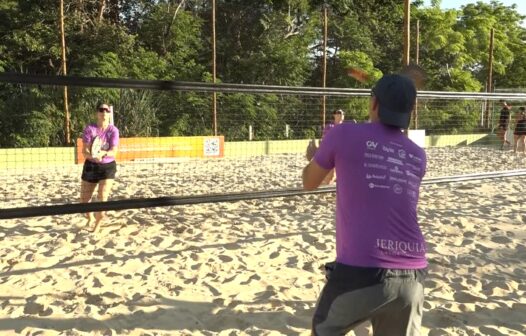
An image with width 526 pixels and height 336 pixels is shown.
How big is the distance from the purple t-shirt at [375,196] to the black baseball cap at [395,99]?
1.7 inches

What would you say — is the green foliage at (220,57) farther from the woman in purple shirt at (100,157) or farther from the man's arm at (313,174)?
the man's arm at (313,174)

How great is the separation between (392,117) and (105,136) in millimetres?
4455

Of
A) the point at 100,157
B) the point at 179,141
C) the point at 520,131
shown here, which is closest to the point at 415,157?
the point at 100,157

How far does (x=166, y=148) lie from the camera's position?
12.7m

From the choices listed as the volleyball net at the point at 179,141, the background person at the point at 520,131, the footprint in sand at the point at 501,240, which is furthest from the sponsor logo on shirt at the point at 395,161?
the background person at the point at 520,131

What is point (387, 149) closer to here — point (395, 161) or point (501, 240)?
point (395, 161)

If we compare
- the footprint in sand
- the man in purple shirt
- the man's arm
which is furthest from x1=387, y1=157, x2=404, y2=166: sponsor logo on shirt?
the footprint in sand

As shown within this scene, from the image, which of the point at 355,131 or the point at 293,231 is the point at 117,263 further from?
the point at 355,131

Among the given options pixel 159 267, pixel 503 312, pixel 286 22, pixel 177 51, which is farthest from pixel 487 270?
pixel 286 22

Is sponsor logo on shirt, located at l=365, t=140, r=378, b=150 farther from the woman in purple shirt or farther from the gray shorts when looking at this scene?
the woman in purple shirt

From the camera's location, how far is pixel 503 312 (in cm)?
358

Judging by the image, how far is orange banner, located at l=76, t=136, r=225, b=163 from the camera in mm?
11391

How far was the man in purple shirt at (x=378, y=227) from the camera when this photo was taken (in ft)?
5.88

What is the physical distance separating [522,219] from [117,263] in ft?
16.5
